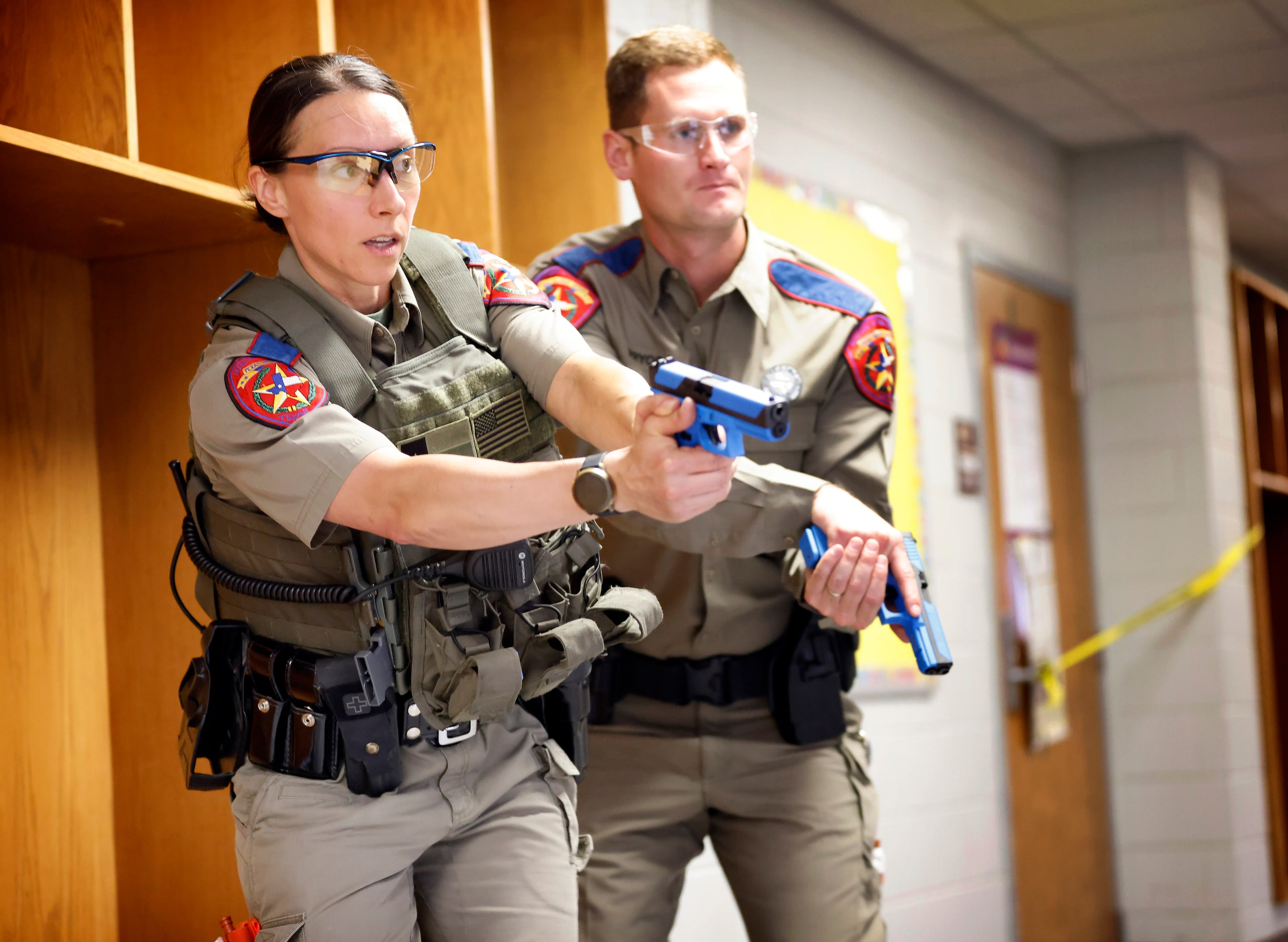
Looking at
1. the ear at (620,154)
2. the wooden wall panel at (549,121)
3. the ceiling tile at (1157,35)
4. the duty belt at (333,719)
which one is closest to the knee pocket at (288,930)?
the duty belt at (333,719)

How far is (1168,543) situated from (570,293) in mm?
3552

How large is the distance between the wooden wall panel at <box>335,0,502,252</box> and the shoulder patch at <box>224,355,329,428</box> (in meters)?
0.90

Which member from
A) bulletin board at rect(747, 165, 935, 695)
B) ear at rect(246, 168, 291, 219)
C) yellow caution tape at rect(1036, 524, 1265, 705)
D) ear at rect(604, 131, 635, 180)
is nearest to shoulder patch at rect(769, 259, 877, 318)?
ear at rect(604, 131, 635, 180)

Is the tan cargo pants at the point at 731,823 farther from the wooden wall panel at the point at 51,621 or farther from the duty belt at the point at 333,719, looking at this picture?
the wooden wall panel at the point at 51,621

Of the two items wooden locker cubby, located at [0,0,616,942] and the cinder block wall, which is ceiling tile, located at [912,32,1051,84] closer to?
the cinder block wall

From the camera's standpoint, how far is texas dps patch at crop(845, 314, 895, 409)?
6.51ft

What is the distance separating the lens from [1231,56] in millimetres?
4109

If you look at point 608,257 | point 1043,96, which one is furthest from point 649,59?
point 1043,96

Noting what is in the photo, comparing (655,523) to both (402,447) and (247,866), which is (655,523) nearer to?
(402,447)

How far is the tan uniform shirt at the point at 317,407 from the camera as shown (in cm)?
122

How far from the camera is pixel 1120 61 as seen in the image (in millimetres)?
4133

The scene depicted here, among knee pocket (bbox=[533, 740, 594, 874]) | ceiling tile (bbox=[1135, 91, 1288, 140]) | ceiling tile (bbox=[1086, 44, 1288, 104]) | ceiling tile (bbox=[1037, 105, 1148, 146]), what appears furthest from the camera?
ceiling tile (bbox=[1037, 105, 1148, 146])

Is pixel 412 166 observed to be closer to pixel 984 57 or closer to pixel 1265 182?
pixel 984 57

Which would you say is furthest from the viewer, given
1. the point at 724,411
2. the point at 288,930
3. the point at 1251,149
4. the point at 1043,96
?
the point at 1251,149
